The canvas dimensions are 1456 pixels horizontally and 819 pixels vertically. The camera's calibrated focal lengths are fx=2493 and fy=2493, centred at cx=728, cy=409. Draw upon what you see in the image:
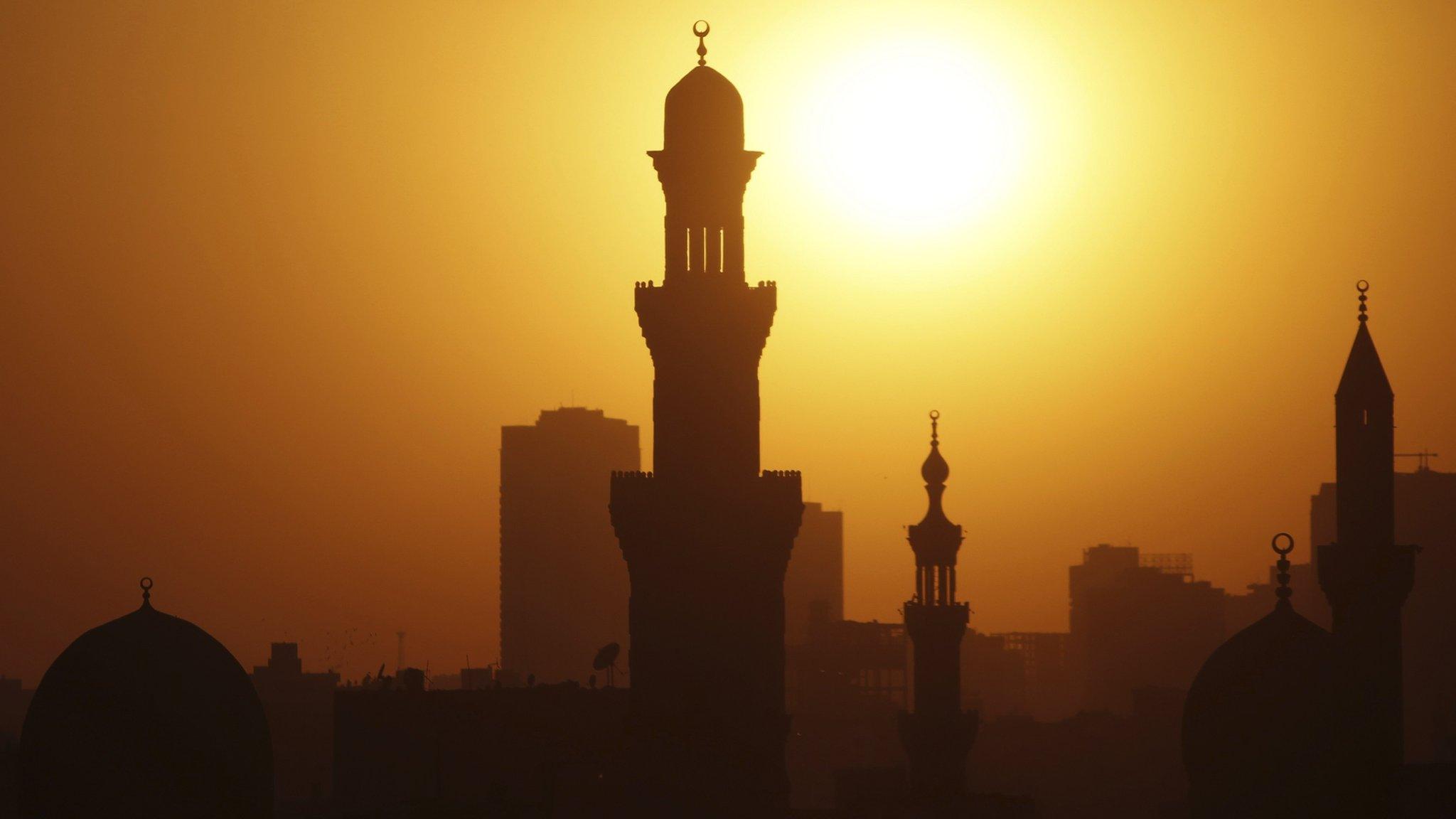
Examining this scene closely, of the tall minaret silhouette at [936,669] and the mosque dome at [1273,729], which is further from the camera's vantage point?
the tall minaret silhouette at [936,669]

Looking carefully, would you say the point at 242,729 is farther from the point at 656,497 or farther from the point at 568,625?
the point at 568,625

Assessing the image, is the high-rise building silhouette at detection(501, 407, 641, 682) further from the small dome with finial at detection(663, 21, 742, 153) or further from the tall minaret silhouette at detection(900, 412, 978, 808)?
the small dome with finial at detection(663, 21, 742, 153)

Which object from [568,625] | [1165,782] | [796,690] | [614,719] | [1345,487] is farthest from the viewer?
[568,625]

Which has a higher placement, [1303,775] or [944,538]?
[944,538]

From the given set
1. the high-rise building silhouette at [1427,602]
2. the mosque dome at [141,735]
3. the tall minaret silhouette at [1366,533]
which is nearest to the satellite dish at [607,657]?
the mosque dome at [141,735]

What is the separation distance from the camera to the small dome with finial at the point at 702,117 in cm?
4716

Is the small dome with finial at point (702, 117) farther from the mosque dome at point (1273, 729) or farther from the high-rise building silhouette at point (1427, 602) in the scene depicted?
the high-rise building silhouette at point (1427, 602)

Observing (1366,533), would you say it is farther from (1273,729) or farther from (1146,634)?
(1146,634)

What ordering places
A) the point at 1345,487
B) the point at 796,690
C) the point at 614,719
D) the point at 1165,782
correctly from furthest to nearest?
the point at 796,690, the point at 1165,782, the point at 614,719, the point at 1345,487

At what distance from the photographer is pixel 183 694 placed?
4200cm

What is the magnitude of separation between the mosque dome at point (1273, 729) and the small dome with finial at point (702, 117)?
44.2 ft

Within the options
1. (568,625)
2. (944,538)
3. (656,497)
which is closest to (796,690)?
(568,625)

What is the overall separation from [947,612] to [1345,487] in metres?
15.5

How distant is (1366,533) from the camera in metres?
45.8
